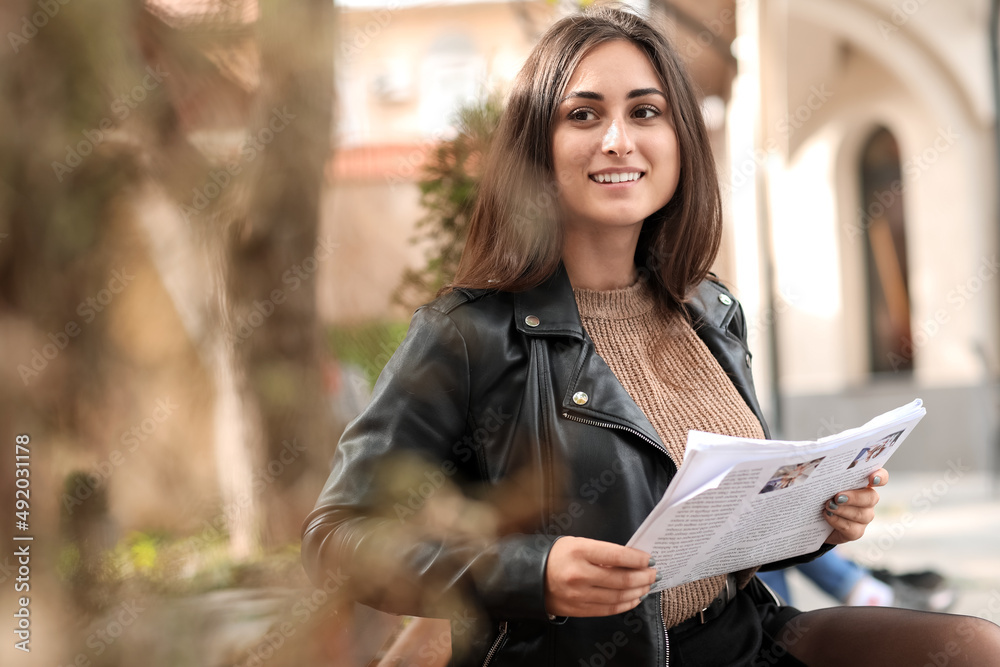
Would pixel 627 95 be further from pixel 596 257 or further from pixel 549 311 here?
pixel 549 311

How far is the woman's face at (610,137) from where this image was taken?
1641mm

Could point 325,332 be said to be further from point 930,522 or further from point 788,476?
point 930,522

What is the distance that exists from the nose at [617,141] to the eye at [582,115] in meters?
Result: 0.04

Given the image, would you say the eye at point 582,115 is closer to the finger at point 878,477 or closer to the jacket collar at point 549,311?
the jacket collar at point 549,311

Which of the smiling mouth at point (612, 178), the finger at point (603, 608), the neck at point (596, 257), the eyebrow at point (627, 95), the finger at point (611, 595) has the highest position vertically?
the eyebrow at point (627, 95)

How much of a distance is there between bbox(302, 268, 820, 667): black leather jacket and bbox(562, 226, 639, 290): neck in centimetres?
18

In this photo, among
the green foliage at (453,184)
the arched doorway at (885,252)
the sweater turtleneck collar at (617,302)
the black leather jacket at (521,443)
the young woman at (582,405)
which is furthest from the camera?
the arched doorway at (885,252)

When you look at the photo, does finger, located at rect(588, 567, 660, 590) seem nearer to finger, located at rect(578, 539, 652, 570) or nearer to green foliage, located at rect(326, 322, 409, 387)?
finger, located at rect(578, 539, 652, 570)

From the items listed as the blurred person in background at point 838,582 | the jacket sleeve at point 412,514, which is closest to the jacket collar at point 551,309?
the jacket sleeve at point 412,514

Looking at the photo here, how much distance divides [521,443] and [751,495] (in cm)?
39

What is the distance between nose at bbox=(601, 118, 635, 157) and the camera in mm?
1615

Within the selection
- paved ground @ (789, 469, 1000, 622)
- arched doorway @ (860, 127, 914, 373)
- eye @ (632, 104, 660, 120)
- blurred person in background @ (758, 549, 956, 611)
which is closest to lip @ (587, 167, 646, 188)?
eye @ (632, 104, 660, 120)

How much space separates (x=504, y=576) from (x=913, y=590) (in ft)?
9.52

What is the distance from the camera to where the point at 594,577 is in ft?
3.92
